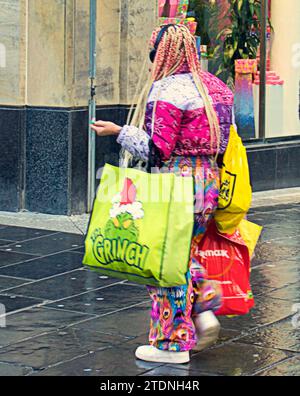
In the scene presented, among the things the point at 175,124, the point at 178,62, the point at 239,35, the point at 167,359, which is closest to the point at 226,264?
the point at 167,359

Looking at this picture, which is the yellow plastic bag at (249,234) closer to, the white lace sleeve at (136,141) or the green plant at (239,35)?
the white lace sleeve at (136,141)

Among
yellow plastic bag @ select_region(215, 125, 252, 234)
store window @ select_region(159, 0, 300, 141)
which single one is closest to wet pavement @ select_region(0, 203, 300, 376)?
yellow plastic bag @ select_region(215, 125, 252, 234)

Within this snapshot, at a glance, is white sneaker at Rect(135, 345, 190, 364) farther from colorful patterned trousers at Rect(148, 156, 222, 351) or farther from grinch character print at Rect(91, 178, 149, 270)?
grinch character print at Rect(91, 178, 149, 270)

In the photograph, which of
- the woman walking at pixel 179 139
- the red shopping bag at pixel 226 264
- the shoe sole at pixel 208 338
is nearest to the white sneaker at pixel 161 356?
the woman walking at pixel 179 139

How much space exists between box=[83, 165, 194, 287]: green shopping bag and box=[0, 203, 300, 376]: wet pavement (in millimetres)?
562

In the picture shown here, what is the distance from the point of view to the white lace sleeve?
243 inches

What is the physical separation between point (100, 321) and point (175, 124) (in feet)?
5.29

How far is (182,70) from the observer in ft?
20.8

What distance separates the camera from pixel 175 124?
615cm

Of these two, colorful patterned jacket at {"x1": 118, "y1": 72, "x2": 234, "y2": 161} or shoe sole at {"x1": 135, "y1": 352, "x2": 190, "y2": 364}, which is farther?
shoe sole at {"x1": 135, "y1": 352, "x2": 190, "y2": 364}

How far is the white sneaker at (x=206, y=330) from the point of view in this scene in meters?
6.36

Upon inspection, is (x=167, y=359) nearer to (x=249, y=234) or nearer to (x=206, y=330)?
(x=206, y=330)

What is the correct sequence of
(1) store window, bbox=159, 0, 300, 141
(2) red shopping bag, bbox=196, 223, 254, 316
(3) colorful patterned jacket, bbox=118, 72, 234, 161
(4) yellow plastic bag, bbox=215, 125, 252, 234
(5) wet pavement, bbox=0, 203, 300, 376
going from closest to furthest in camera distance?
(3) colorful patterned jacket, bbox=118, 72, 234, 161 → (5) wet pavement, bbox=0, 203, 300, 376 → (4) yellow plastic bag, bbox=215, 125, 252, 234 → (2) red shopping bag, bbox=196, 223, 254, 316 → (1) store window, bbox=159, 0, 300, 141

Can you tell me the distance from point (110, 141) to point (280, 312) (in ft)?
13.4
